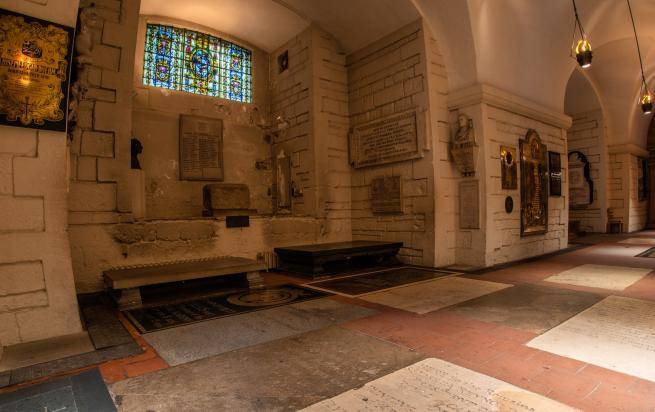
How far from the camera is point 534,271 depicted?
482 cm

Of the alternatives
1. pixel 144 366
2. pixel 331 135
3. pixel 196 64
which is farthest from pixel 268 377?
pixel 196 64

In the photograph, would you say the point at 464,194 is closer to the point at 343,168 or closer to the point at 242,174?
the point at 343,168

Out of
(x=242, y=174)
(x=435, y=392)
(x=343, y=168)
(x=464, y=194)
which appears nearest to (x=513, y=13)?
(x=464, y=194)

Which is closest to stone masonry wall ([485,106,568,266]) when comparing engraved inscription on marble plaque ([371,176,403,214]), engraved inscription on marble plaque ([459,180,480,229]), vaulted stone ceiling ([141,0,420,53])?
engraved inscription on marble plaque ([459,180,480,229])

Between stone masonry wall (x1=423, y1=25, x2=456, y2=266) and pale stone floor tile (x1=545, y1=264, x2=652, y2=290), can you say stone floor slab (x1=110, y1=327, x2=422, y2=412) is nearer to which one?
pale stone floor tile (x1=545, y1=264, x2=652, y2=290)

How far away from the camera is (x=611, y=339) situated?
230 cm

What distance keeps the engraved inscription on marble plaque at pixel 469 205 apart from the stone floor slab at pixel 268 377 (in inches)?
139

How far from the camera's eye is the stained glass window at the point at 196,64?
623 centimetres

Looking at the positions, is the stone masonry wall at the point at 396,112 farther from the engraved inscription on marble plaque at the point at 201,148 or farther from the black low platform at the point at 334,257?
the engraved inscription on marble plaque at the point at 201,148

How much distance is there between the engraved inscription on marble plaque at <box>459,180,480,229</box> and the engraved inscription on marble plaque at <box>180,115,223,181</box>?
4206mm

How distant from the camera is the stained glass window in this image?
6.23 meters

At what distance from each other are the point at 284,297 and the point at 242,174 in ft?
12.6

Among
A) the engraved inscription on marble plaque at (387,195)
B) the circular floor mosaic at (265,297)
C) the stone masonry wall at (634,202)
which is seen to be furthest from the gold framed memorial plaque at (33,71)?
the stone masonry wall at (634,202)

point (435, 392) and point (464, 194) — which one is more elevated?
point (464, 194)
